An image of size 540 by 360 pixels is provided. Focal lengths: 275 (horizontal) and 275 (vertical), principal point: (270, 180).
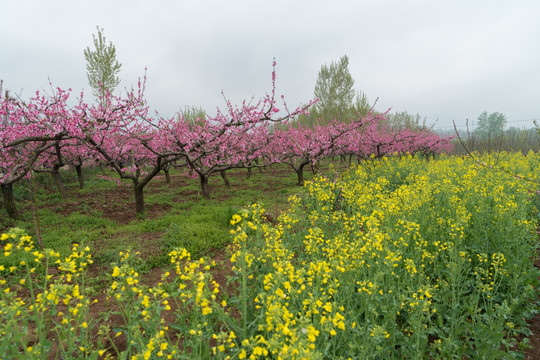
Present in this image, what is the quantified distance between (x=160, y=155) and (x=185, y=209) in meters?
2.61

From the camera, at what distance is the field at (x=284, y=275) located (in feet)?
6.29

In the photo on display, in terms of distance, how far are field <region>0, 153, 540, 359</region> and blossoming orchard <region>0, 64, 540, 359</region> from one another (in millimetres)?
33

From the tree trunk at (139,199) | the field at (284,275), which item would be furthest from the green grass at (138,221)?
the tree trunk at (139,199)

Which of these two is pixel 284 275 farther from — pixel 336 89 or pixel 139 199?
pixel 336 89

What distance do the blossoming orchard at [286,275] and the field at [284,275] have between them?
0.03m

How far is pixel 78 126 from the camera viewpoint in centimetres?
735

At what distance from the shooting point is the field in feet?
6.29

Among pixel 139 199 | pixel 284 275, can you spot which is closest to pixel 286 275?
pixel 284 275

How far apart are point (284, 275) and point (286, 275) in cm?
3

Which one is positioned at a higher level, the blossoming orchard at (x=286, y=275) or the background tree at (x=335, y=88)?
the background tree at (x=335, y=88)

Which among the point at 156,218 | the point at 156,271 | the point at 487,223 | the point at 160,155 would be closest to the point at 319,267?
the point at 156,271

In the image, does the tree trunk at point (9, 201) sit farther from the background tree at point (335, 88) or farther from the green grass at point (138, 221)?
the background tree at point (335, 88)

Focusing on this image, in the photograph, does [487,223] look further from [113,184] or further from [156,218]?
[113,184]

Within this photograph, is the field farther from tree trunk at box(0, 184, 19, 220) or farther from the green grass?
tree trunk at box(0, 184, 19, 220)
